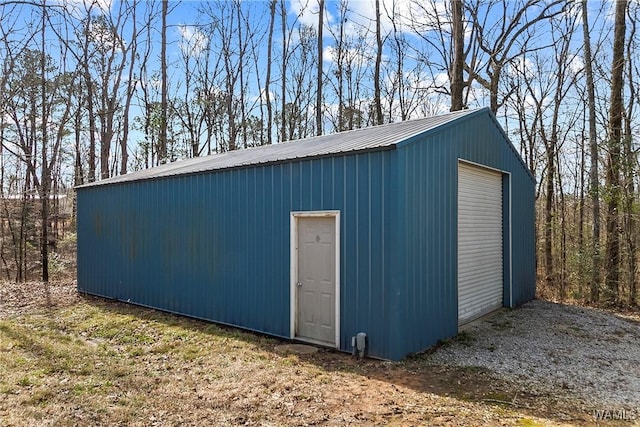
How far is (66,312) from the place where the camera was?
8000 mm

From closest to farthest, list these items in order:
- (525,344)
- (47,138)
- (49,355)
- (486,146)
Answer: (49,355)
(525,344)
(486,146)
(47,138)

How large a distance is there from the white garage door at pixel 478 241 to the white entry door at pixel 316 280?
224cm

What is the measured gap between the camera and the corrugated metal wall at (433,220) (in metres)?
5.10

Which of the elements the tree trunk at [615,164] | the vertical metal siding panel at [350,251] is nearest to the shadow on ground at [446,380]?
the vertical metal siding panel at [350,251]

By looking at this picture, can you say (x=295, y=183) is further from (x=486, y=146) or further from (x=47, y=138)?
(x=47, y=138)

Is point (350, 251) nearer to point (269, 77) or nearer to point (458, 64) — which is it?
point (458, 64)

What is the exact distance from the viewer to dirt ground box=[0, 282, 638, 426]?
3525 millimetres

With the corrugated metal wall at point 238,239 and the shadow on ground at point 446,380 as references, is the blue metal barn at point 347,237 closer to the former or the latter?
the corrugated metal wall at point 238,239

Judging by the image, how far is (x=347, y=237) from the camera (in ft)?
17.4

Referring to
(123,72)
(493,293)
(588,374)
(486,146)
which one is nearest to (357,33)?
(123,72)

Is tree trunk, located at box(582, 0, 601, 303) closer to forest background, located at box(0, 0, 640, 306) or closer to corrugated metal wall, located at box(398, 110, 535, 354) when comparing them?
forest background, located at box(0, 0, 640, 306)

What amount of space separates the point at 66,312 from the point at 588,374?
8.53 metres

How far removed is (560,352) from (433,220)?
234 cm

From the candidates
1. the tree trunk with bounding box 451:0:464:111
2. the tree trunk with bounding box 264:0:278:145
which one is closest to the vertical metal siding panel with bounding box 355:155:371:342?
the tree trunk with bounding box 451:0:464:111
